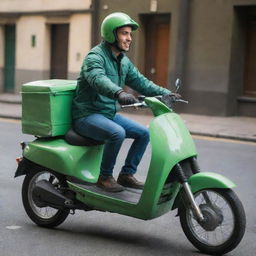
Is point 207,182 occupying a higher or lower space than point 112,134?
lower

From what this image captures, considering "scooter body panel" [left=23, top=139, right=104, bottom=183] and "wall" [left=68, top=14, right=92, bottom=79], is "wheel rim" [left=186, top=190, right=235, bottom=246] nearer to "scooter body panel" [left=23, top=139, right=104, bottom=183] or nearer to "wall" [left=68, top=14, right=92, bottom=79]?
"scooter body panel" [left=23, top=139, right=104, bottom=183]

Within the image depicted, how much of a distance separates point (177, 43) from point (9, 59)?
7.88m

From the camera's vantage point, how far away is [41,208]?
18.1 ft

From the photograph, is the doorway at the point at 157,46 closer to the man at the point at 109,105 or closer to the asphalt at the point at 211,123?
the asphalt at the point at 211,123

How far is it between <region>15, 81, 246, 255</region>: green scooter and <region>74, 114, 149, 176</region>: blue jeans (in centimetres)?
10

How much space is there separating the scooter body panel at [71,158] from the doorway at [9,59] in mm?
17412

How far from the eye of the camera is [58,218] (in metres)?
5.44

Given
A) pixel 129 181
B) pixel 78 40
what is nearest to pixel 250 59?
pixel 78 40

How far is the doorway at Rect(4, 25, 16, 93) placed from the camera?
2228 centimetres

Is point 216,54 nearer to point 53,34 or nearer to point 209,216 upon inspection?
point 53,34

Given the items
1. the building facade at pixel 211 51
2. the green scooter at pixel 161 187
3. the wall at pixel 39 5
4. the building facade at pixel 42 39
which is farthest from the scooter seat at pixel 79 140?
the wall at pixel 39 5

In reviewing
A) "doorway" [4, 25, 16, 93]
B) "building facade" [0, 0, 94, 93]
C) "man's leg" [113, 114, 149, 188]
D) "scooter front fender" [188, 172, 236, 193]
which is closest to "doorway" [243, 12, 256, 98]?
"building facade" [0, 0, 94, 93]

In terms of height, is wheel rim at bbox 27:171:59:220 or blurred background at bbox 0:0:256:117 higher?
blurred background at bbox 0:0:256:117

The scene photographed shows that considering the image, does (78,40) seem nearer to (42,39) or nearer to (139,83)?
(42,39)
